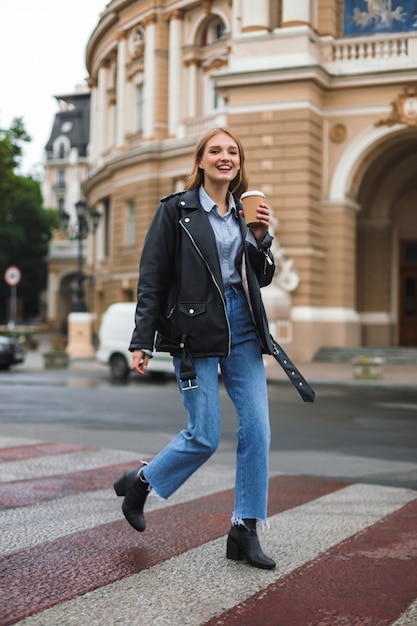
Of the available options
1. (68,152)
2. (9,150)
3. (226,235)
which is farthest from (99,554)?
(68,152)

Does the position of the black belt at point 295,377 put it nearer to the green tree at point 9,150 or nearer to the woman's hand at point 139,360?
the woman's hand at point 139,360

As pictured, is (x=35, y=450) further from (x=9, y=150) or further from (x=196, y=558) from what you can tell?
(x=9, y=150)

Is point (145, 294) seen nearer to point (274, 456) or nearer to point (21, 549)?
Result: point (21, 549)

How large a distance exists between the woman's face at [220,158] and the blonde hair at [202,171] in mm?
24

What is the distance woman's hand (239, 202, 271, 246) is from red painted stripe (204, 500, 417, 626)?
1.50 meters

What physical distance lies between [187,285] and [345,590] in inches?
57.7

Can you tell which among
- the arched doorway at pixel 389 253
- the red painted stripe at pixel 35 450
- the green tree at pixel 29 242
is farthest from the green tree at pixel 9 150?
the green tree at pixel 29 242

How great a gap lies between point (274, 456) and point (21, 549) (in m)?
4.03

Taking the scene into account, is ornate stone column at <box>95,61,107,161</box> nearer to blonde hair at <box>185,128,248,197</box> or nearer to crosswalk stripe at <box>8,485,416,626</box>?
crosswalk stripe at <box>8,485,416,626</box>

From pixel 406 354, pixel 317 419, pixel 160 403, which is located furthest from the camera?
pixel 406 354

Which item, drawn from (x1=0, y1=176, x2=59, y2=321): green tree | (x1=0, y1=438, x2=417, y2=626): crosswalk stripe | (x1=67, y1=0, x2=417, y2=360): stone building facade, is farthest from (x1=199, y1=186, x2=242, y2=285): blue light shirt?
(x1=0, y1=176, x2=59, y2=321): green tree

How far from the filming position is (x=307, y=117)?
83.8 ft

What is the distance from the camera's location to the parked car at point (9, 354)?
24516mm

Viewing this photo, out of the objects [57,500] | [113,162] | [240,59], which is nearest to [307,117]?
[240,59]
